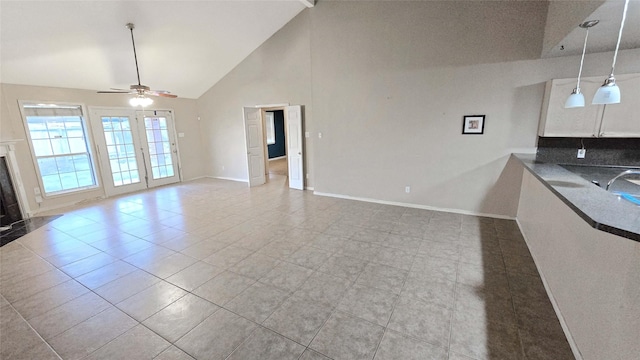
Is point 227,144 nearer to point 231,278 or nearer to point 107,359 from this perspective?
point 231,278

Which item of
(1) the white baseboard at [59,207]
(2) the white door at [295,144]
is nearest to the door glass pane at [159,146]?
(1) the white baseboard at [59,207]

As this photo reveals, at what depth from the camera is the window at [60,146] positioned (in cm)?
496

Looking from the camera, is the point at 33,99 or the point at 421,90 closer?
the point at 421,90

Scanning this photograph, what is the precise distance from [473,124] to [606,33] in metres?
1.74

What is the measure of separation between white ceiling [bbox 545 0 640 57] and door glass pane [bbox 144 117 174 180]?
26.3 ft

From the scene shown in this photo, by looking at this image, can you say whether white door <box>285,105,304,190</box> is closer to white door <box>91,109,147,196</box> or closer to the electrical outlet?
white door <box>91,109,147,196</box>

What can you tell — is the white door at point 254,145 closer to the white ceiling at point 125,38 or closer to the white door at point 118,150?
the white ceiling at point 125,38

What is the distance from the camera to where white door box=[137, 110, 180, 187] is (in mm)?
6770

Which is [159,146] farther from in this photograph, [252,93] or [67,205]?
[252,93]

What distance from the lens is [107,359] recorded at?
1.87 meters

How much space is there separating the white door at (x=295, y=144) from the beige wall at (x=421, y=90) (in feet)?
0.71

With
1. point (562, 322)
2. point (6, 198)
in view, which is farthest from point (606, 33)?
point (6, 198)

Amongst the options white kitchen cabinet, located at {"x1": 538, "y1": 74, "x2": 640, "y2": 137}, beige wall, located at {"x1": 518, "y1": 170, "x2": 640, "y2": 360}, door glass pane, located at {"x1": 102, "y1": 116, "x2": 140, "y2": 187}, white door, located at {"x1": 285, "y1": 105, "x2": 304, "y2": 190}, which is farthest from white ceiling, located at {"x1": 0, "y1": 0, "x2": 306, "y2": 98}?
beige wall, located at {"x1": 518, "y1": 170, "x2": 640, "y2": 360}

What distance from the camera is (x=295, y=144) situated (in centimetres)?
624
